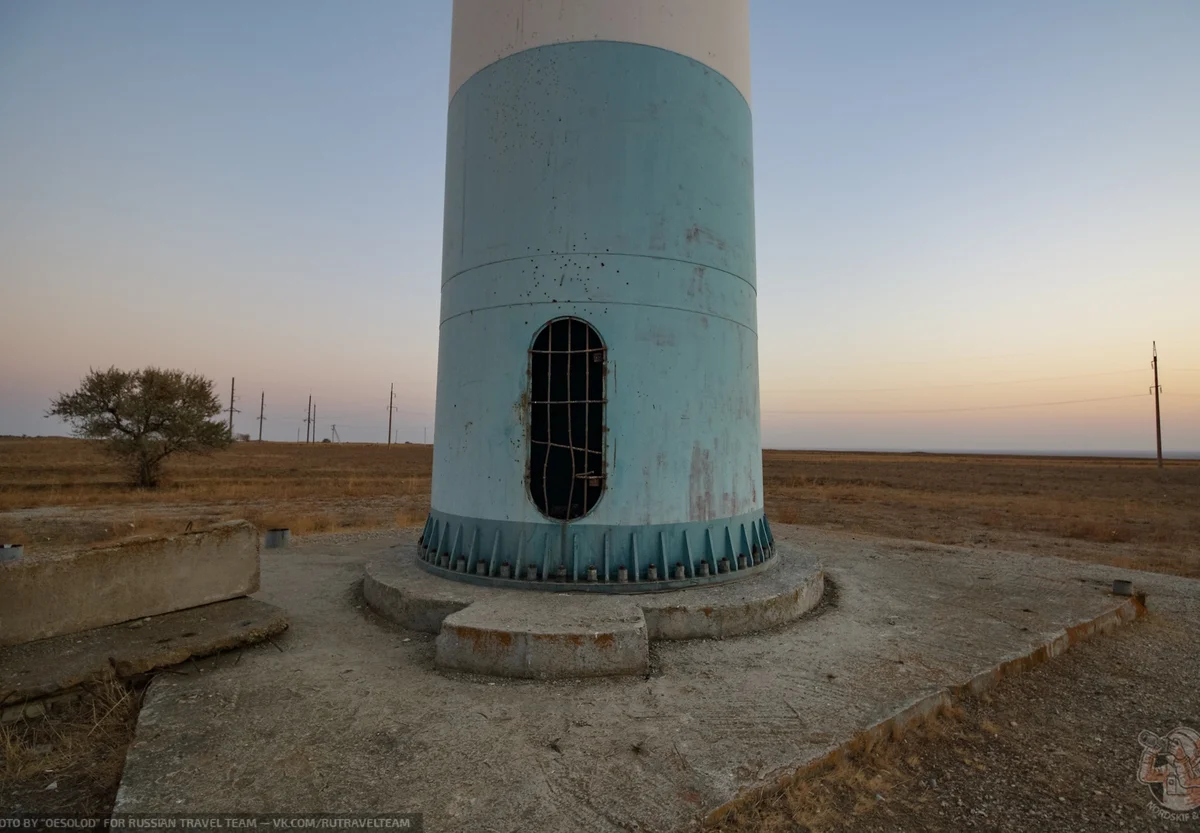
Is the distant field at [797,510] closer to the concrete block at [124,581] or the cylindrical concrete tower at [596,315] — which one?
the concrete block at [124,581]

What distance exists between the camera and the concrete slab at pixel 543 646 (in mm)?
4223

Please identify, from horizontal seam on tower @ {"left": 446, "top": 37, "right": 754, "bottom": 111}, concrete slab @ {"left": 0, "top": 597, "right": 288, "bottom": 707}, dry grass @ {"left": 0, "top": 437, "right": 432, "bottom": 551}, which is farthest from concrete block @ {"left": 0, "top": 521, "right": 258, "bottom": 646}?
horizontal seam on tower @ {"left": 446, "top": 37, "right": 754, "bottom": 111}

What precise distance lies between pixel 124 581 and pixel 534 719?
3.53 m

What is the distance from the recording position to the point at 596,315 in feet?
18.7

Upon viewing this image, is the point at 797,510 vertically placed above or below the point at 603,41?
below

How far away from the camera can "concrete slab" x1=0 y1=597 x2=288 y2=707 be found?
12.5 feet

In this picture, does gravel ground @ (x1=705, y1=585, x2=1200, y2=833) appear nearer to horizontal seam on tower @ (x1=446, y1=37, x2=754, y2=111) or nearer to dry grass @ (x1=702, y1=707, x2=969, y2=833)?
dry grass @ (x1=702, y1=707, x2=969, y2=833)

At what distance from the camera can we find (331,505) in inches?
767

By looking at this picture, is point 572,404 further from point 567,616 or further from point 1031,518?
point 1031,518

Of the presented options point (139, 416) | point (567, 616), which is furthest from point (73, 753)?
point (139, 416)

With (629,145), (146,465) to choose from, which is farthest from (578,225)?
(146,465)

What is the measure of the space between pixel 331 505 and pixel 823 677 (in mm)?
18280

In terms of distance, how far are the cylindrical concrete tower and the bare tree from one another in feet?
82.0

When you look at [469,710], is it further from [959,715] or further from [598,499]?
[959,715]
